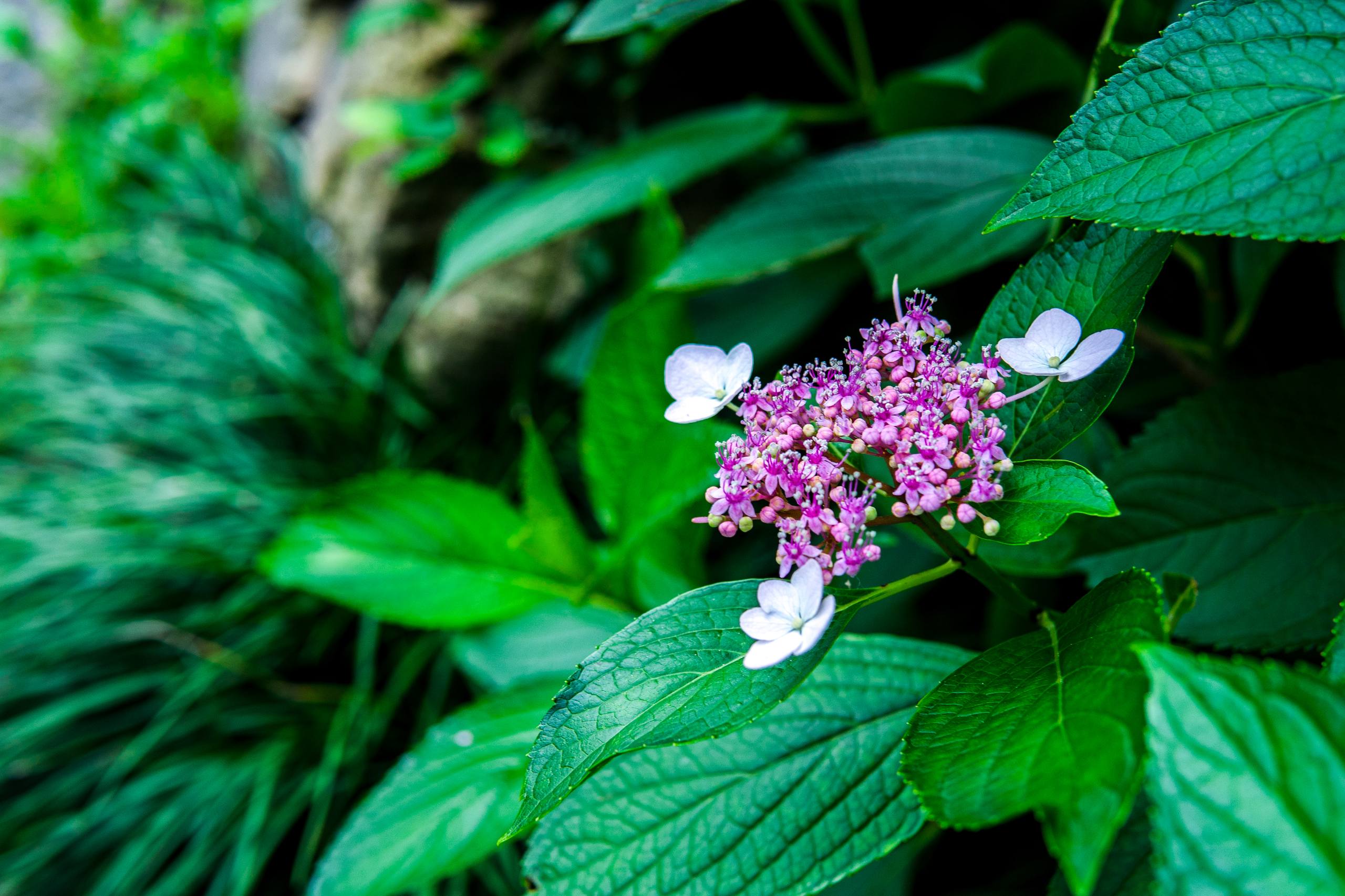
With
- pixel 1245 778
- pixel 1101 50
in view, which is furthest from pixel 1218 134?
pixel 1245 778

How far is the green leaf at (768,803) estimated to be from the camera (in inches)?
21.0

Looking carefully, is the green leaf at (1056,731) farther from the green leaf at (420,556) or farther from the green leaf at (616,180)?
the green leaf at (616,180)

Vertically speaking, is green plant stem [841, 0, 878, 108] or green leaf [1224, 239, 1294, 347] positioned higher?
green plant stem [841, 0, 878, 108]

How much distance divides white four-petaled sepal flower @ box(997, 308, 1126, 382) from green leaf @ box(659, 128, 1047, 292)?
34cm

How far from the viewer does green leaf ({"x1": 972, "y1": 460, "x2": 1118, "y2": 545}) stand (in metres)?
0.40

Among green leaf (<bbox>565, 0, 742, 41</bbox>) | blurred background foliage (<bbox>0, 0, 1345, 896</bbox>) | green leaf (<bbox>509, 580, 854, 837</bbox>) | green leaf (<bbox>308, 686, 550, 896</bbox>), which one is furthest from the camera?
blurred background foliage (<bbox>0, 0, 1345, 896</bbox>)

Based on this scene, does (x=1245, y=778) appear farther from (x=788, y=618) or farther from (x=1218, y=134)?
(x=1218, y=134)

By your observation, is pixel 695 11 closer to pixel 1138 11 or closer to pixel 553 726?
pixel 1138 11

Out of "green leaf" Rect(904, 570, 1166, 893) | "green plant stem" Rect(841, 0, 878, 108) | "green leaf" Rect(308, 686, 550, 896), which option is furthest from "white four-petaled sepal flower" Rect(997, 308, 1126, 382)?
"green plant stem" Rect(841, 0, 878, 108)

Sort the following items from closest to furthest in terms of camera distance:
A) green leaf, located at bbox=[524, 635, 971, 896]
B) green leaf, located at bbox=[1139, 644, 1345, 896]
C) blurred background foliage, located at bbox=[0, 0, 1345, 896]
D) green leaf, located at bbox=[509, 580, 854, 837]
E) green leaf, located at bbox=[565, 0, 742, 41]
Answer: green leaf, located at bbox=[1139, 644, 1345, 896], green leaf, located at bbox=[509, 580, 854, 837], green leaf, located at bbox=[524, 635, 971, 896], green leaf, located at bbox=[565, 0, 742, 41], blurred background foliage, located at bbox=[0, 0, 1345, 896]

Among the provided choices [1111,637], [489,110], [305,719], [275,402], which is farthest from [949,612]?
[275,402]

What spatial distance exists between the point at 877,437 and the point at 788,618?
11 centimetres

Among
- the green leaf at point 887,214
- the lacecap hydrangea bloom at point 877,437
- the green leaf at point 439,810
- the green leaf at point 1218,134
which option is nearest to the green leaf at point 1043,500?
the lacecap hydrangea bloom at point 877,437

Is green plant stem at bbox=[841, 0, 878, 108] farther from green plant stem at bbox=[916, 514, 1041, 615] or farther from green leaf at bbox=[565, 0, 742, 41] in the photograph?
green plant stem at bbox=[916, 514, 1041, 615]
